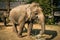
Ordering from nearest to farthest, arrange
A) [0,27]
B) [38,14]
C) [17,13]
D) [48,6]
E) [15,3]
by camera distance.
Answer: [38,14]
[17,13]
[0,27]
[48,6]
[15,3]

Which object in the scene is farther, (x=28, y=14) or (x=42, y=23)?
(x=28, y=14)

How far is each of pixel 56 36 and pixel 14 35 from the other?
2.04m

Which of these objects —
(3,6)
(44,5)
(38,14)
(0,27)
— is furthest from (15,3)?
(38,14)

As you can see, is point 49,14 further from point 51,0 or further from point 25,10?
point 25,10

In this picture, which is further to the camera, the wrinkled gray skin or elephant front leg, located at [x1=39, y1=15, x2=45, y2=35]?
the wrinkled gray skin

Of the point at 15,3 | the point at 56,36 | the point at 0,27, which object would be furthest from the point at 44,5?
the point at 56,36

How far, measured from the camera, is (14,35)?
11500 millimetres

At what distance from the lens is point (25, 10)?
10656 mm

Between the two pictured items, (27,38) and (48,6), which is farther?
(48,6)

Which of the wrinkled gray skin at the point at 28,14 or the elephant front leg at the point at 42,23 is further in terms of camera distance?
the wrinkled gray skin at the point at 28,14

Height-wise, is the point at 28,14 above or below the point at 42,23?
above

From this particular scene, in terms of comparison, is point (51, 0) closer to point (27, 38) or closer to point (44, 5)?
point (44, 5)

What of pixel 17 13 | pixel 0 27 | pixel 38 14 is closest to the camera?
pixel 38 14

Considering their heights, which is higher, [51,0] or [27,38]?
[51,0]
